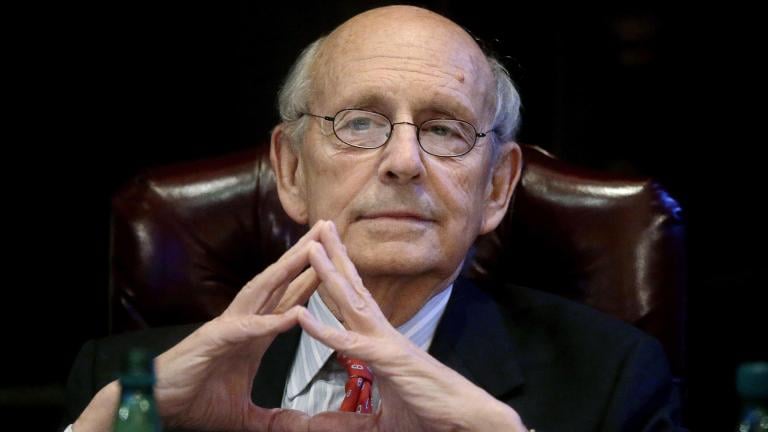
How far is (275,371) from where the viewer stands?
2.53 meters

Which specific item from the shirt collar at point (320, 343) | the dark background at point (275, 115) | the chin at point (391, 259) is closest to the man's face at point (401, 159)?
the chin at point (391, 259)

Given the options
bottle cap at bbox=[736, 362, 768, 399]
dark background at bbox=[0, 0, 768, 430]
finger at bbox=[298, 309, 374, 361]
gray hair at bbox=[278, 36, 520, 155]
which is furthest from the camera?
dark background at bbox=[0, 0, 768, 430]

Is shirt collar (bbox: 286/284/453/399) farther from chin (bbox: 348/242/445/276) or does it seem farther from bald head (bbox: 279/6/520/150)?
bald head (bbox: 279/6/520/150)

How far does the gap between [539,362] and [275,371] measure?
0.53m

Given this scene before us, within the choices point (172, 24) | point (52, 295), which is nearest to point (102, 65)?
point (172, 24)

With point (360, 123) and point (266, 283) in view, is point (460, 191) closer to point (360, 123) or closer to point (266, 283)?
point (360, 123)

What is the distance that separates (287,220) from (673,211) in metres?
0.83

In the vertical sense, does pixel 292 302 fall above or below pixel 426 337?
above

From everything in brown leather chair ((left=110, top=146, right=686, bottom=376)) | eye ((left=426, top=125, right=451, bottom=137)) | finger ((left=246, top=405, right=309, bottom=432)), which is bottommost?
finger ((left=246, top=405, right=309, bottom=432))

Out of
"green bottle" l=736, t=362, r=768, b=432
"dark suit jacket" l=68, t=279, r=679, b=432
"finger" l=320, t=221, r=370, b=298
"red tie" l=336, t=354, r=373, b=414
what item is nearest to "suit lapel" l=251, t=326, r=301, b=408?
"dark suit jacket" l=68, t=279, r=679, b=432

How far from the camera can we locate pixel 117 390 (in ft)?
6.99

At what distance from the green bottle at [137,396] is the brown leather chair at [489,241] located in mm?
1154

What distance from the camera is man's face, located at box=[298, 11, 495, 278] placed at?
7.80 feet

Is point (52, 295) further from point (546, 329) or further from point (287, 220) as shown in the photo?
point (546, 329)
